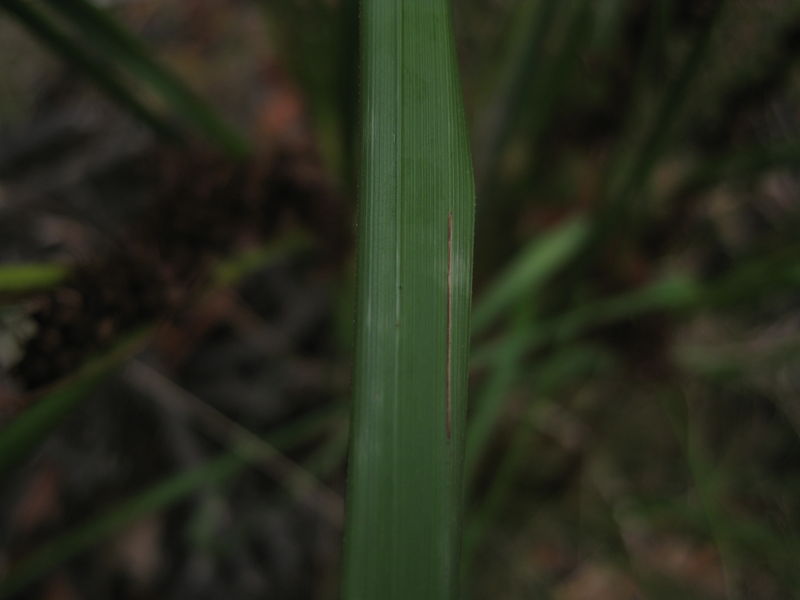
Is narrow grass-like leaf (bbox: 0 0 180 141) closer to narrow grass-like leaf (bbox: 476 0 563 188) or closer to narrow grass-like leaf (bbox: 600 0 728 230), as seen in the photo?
narrow grass-like leaf (bbox: 476 0 563 188)

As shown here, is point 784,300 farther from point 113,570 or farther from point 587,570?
point 113,570

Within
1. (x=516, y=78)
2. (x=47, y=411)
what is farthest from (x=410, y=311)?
(x=516, y=78)

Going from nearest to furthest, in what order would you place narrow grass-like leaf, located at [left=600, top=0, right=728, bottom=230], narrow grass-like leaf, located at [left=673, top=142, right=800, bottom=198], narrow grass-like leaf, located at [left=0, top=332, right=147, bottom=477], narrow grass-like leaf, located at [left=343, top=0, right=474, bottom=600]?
narrow grass-like leaf, located at [left=343, top=0, right=474, bottom=600], narrow grass-like leaf, located at [left=0, top=332, right=147, bottom=477], narrow grass-like leaf, located at [left=600, top=0, right=728, bottom=230], narrow grass-like leaf, located at [left=673, top=142, right=800, bottom=198]

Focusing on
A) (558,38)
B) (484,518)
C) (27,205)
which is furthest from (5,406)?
(558,38)

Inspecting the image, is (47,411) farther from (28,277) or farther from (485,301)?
(485,301)

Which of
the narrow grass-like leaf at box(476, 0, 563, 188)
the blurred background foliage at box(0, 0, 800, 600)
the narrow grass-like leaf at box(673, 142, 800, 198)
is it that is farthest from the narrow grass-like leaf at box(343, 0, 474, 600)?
the narrow grass-like leaf at box(673, 142, 800, 198)

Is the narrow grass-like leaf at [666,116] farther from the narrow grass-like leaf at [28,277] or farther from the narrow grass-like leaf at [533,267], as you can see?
the narrow grass-like leaf at [28,277]
